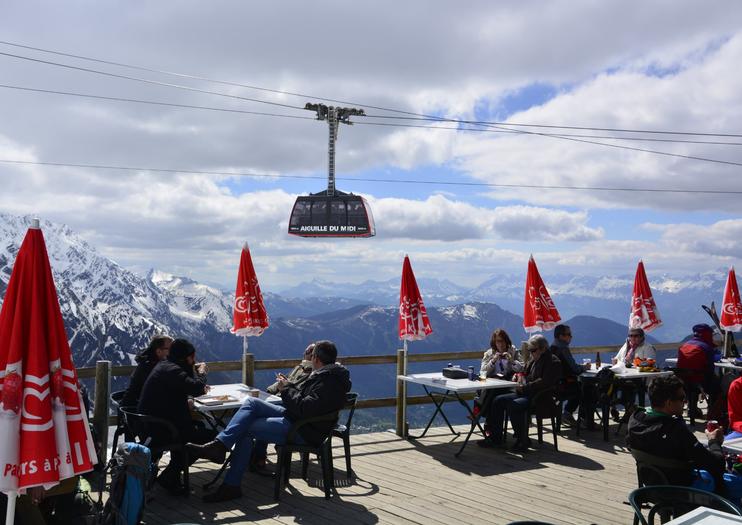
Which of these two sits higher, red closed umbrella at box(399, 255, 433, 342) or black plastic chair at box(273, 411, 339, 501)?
red closed umbrella at box(399, 255, 433, 342)

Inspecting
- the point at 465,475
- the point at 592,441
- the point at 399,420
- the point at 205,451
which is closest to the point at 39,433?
the point at 205,451

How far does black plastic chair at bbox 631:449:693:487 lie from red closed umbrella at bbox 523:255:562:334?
16.0ft

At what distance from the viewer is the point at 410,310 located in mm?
8102

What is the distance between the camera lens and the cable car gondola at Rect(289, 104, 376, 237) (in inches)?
468

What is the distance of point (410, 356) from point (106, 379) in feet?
12.3

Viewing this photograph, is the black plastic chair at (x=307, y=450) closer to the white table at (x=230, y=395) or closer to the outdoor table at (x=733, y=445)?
the white table at (x=230, y=395)

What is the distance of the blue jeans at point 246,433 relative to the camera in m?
Answer: 5.32

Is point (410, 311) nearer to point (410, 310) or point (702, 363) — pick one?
point (410, 310)

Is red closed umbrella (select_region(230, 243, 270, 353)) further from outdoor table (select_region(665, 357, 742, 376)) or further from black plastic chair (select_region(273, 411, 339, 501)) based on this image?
outdoor table (select_region(665, 357, 742, 376))

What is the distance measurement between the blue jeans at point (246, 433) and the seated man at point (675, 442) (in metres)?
2.67

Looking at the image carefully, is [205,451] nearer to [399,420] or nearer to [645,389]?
[399,420]

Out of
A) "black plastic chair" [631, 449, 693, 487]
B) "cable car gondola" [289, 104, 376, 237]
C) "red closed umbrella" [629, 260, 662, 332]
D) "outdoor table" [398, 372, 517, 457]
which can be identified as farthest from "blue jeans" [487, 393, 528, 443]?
"cable car gondola" [289, 104, 376, 237]

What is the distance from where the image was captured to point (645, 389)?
869cm

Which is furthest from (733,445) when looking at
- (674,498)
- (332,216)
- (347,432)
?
(332,216)
